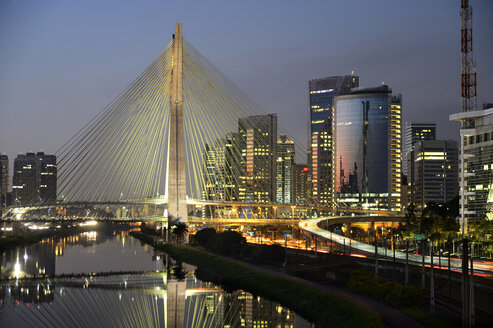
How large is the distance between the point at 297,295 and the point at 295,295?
0.87ft

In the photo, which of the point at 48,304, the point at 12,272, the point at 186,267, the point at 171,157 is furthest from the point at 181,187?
the point at 48,304

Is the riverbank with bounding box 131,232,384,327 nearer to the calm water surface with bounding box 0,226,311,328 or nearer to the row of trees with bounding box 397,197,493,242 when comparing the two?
the calm water surface with bounding box 0,226,311,328

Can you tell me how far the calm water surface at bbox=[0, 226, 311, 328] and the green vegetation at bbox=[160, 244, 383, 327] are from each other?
A: 4.07 feet

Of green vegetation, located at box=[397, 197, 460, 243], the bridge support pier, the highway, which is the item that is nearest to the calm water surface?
the bridge support pier

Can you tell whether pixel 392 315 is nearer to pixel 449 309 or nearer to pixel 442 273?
pixel 449 309

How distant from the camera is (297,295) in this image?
49.2m

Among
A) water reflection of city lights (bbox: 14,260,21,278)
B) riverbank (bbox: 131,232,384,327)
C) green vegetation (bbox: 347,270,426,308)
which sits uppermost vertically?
green vegetation (bbox: 347,270,426,308)

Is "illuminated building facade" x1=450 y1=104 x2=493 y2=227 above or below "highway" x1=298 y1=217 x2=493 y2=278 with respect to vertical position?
above

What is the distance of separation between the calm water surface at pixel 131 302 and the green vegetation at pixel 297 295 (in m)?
1.24

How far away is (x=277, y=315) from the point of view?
45000 millimetres

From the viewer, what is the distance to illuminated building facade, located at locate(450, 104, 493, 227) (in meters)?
70.8

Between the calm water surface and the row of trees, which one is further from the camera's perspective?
the row of trees

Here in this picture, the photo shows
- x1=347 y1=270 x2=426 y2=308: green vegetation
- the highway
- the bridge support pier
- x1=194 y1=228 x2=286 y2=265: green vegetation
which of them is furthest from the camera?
the bridge support pier

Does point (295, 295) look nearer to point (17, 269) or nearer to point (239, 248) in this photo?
Result: point (239, 248)
